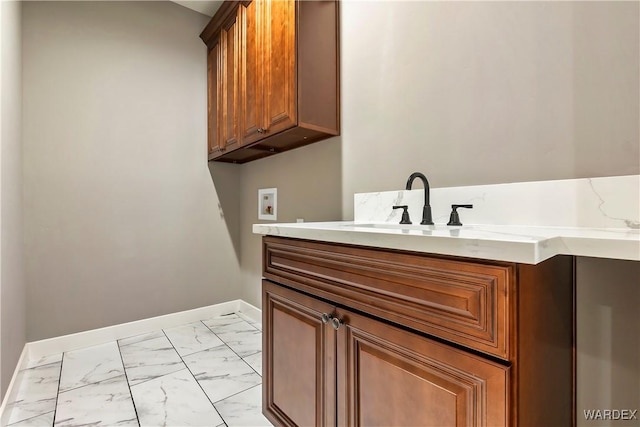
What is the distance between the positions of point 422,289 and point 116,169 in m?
2.43

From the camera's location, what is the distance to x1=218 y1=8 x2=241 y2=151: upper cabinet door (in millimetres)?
2127

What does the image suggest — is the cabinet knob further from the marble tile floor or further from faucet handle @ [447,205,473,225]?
the marble tile floor

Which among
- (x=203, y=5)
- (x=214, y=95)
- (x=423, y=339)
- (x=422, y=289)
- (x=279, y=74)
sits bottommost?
(x=423, y=339)

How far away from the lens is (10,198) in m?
1.60

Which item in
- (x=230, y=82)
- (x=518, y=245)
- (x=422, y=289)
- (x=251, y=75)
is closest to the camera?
(x=518, y=245)

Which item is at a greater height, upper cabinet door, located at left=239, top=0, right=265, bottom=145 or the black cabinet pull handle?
upper cabinet door, located at left=239, top=0, right=265, bottom=145

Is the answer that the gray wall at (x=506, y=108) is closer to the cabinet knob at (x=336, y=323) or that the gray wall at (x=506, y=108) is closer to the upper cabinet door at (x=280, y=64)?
the upper cabinet door at (x=280, y=64)

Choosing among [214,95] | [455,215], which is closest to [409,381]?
[455,215]

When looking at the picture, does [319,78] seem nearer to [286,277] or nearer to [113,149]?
[286,277]

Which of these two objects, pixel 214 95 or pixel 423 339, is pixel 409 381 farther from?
pixel 214 95

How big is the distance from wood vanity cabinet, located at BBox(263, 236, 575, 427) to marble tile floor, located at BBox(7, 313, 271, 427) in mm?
562

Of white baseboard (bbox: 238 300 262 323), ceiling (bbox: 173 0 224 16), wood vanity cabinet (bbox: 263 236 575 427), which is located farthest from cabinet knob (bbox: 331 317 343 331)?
ceiling (bbox: 173 0 224 16)

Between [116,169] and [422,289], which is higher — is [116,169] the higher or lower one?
the higher one

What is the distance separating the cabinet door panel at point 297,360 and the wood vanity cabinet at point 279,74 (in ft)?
3.01
